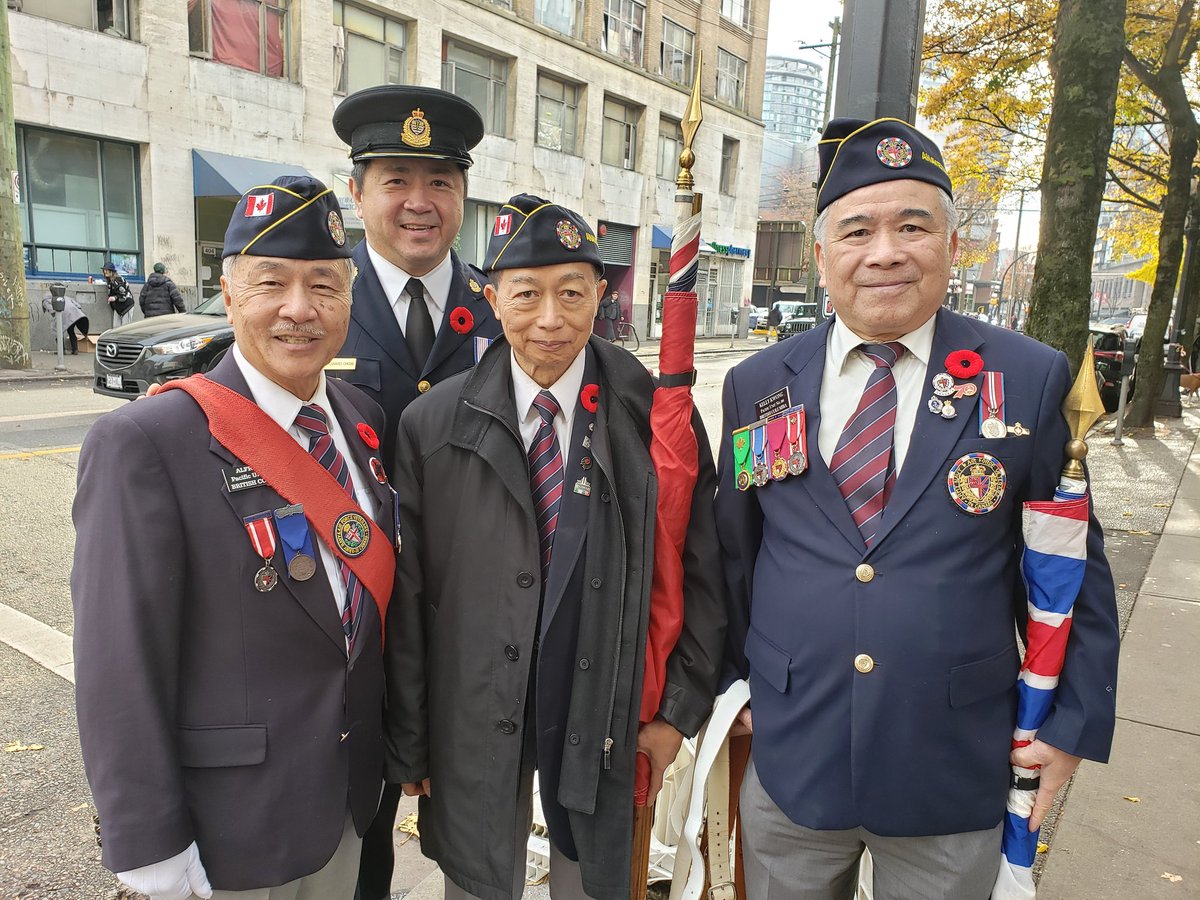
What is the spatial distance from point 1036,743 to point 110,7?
19.0 m

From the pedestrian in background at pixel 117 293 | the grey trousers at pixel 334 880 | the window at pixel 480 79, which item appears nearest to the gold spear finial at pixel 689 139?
the grey trousers at pixel 334 880

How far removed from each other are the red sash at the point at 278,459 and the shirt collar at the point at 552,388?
0.53 metres

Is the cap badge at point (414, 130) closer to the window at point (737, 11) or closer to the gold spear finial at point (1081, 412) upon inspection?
the gold spear finial at point (1081, 412)

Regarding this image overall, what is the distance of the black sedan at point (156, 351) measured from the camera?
30.4 ft

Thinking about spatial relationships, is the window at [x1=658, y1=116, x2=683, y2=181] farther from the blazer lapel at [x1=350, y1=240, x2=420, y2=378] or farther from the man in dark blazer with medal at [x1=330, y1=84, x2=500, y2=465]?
the blazer lapel at [x1=350, y1=240, x2=420, y2=378]

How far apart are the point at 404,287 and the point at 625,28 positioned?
28.8 meters

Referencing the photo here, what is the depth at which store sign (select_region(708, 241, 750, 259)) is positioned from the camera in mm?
32438

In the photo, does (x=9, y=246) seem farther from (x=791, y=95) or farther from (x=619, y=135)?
(x=791, y=95)

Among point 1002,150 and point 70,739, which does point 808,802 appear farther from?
point 1002,150

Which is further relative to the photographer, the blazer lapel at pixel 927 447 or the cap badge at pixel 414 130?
the cap badge at pixel 414 130

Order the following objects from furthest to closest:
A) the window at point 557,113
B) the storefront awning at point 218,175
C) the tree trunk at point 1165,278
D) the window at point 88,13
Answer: the window at point 557,113 < the storefront awning at point 218,175 < the window at point 88,13 < the tree trunk at point 1165,278

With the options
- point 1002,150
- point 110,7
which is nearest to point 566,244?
point 110,7

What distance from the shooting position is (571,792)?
2037 millimetres

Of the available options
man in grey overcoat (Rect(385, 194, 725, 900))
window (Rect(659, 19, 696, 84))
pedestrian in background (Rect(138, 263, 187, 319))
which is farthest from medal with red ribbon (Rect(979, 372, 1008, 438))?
window (Rect(659, 19, 696, 84))
